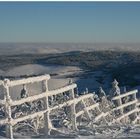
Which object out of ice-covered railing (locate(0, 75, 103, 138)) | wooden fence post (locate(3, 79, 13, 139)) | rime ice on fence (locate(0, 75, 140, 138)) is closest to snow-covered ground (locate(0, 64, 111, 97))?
rime ice on fence (locate(0, 75, 140, 138))

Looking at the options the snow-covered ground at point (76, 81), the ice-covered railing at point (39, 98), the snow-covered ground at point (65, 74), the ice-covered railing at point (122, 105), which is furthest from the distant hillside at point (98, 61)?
the ice-covered railing at point (39, 98)

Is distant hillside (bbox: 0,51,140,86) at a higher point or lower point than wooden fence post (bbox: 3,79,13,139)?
lower

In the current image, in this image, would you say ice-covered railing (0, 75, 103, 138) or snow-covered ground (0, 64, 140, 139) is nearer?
ice-covered railing (0, 75, 103, 138)

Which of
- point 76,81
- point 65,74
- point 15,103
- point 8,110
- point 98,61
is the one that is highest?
point 15,103

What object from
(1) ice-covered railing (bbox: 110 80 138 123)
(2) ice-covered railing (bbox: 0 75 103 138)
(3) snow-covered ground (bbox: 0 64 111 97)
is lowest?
(3) snow-covered ground (bbox: 0 64 111 97)

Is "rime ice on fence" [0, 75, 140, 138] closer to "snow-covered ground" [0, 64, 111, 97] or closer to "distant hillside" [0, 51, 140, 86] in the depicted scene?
"snow-covered ground" [0, 64, 111, 97]

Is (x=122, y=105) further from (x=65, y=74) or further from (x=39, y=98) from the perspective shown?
(x=65, y=74)

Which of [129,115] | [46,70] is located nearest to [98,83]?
[46,70]

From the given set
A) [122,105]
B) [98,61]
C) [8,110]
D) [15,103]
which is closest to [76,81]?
[98,61]

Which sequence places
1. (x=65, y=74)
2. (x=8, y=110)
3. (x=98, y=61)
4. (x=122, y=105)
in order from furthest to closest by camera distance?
(x=98, y=61), (x=65, y=74), (x=122, y=105), (x=8, y=110)

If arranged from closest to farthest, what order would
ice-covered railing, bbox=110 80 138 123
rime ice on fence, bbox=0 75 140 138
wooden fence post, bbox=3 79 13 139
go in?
wooden fence post, bbox=3 79 13 139 < rime ice on fence, bbox=0 75 140 138 < ice-covered railing, bbox=110 80 138 123

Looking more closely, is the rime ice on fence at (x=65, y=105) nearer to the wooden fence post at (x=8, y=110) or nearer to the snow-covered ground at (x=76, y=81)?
the wooden fence post at (x=8, y=110)
